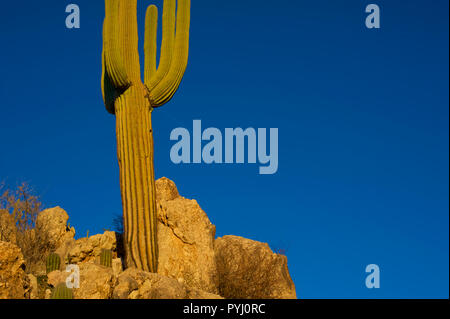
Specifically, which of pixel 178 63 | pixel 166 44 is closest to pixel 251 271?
pixel 178 63

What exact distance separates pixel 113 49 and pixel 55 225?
5.20m

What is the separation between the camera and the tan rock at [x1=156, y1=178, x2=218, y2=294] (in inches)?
423

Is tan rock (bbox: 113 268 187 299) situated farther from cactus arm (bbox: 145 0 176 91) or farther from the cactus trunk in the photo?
cactus arm (bbox: 145 0 176 91)

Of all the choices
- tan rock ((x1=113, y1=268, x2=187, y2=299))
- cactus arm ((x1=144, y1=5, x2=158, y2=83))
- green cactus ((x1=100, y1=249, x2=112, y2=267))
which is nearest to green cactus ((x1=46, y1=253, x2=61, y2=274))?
green cactus ((x1=100, y1=249, x2=112, y2=267))

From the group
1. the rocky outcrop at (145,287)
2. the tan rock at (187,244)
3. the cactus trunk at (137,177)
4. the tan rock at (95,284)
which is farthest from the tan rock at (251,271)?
the tan rock at (95,284)

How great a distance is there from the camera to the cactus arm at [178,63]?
11.0m

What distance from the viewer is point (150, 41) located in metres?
12.3

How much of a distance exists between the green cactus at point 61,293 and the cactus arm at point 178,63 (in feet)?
14.1

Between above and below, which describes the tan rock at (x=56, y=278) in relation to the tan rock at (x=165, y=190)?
below

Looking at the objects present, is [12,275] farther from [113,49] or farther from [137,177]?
[113,49]

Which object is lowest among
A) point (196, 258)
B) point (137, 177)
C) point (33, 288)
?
point (33, 288)

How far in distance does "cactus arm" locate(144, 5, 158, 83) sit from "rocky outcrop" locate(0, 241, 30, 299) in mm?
4458

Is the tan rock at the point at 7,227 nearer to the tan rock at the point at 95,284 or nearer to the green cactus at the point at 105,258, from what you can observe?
the green cactus at the point at 105,258
